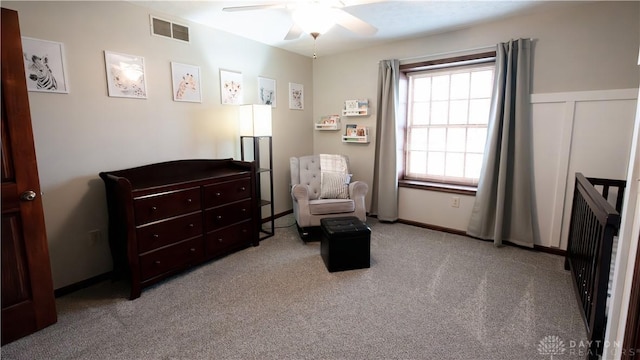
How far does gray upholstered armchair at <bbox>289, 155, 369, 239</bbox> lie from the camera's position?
136 inches

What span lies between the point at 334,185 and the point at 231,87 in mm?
1652

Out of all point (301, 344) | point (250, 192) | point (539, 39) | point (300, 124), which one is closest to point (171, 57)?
point (250, 192)

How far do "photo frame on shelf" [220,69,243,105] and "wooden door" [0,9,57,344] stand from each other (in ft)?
5.93

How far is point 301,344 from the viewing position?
6.15ft

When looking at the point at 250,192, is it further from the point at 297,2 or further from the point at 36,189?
the point at 297,2

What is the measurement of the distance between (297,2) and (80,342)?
2486 millimetres

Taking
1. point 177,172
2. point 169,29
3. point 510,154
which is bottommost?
point 177,172

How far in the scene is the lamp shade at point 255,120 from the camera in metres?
3.40

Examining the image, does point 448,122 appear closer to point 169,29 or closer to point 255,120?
point 255,120

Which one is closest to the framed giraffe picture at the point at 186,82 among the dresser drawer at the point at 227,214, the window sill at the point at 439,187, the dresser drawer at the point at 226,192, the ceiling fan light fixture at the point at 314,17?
the dresser drawer at the point at 226,192

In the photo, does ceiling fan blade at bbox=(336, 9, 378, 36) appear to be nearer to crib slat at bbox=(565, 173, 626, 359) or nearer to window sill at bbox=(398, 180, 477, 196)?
crib slat at bbox=(565, 173, 626, 359)

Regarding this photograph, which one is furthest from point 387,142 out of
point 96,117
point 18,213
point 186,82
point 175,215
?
point 18,213

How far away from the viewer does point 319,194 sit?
387cm

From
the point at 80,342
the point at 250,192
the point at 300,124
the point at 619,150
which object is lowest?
the point at 80,342
